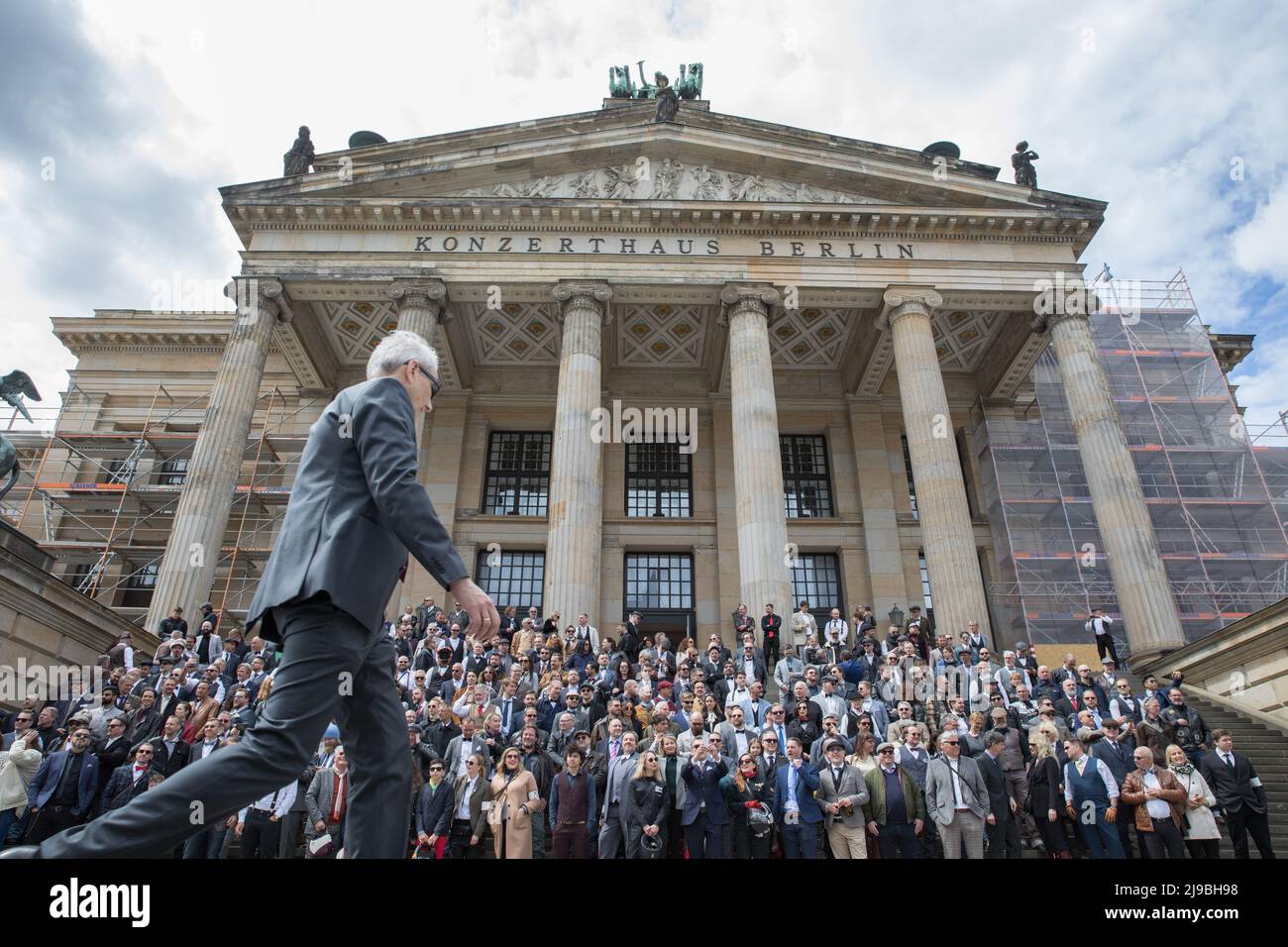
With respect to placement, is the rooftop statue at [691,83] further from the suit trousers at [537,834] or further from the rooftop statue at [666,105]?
the suit trousers at [537,834]

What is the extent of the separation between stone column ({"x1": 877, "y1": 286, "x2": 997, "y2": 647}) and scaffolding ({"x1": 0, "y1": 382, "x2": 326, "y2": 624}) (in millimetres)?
19695

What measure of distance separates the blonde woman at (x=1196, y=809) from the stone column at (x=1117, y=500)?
11379 mm

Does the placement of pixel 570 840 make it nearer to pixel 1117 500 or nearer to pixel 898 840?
pixel 898 840

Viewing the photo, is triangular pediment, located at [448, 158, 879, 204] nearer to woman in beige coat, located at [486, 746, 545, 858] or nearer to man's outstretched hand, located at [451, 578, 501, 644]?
woman in beige coat, located at [486, 746, 545, 858]

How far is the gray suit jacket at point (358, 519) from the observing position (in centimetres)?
→ 299

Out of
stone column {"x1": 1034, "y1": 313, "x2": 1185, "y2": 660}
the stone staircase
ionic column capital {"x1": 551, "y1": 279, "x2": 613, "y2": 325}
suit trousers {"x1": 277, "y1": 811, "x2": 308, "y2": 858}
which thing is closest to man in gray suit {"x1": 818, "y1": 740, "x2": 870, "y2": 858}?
the stone staircase

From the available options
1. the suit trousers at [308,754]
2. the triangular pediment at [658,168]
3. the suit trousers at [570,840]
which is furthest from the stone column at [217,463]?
the suit trousers at [308,754]

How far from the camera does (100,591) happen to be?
2502 centimetres

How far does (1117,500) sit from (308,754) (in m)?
23.1

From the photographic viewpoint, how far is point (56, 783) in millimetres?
9250

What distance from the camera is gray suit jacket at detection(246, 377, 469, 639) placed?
2.99m
